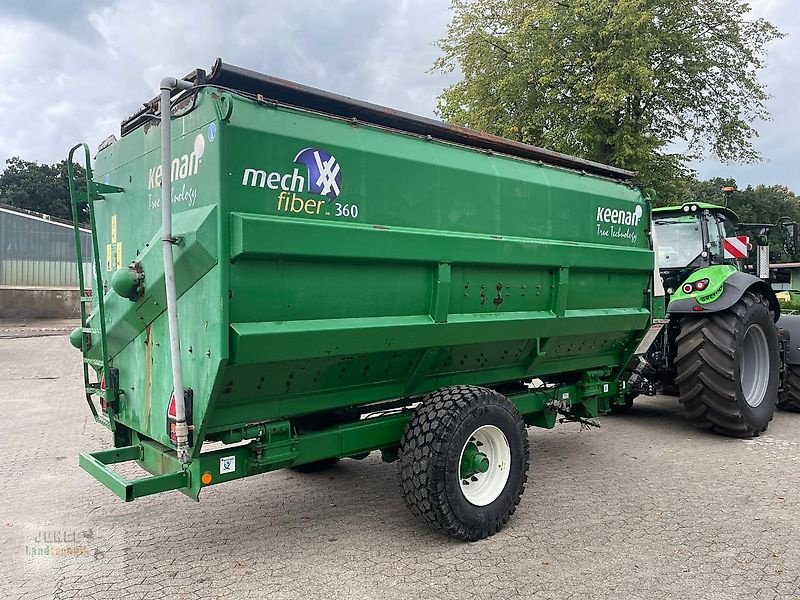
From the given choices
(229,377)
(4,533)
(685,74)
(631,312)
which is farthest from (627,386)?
(685,74)

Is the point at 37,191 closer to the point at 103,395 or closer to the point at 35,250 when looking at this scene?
the point at 35,250

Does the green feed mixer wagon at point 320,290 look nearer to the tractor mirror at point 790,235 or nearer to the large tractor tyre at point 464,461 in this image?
the large tractor tyre at point 464,461

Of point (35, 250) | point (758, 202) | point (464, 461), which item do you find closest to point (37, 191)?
point (35, 250)

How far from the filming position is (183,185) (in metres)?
3.48

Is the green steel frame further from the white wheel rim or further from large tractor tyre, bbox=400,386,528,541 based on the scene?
the white wheel rim

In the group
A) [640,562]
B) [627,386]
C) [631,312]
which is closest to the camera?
[640,562]

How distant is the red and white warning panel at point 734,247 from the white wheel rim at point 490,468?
189 inches

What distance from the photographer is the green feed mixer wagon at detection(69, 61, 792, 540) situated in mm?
3285

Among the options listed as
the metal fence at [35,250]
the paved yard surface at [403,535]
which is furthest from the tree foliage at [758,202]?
the paved yard surface at [403,535]

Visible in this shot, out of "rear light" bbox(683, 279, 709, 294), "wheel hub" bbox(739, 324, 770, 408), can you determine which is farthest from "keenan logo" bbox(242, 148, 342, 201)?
"wheel hub" bbox(739, 324, 770, 408)

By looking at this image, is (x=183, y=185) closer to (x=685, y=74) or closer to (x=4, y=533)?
(x=4, y=533)

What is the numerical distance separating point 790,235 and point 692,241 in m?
1.56

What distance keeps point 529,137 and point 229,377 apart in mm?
13438

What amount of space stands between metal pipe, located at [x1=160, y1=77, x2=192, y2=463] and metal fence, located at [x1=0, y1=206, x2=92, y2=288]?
1858cm
